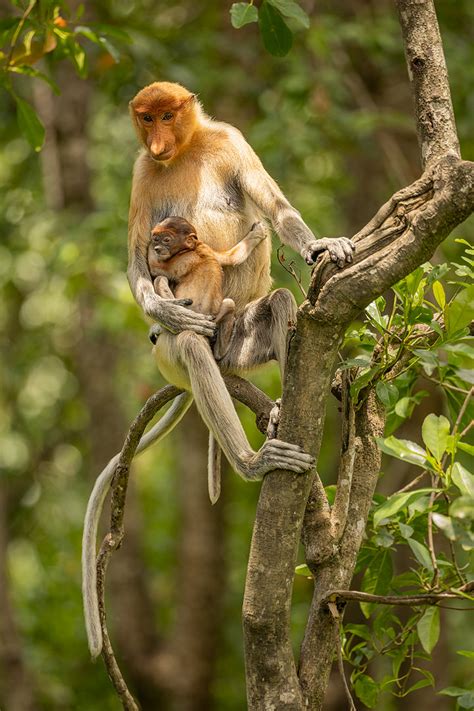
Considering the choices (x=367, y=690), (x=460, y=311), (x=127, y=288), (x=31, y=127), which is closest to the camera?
(x=460, y=311)

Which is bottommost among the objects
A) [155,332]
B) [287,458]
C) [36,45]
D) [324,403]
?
[287,458]

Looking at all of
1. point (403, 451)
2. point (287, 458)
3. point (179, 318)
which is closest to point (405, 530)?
point (403, 451)

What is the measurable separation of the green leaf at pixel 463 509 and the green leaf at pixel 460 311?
1.74 ft

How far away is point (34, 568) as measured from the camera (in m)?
12.9

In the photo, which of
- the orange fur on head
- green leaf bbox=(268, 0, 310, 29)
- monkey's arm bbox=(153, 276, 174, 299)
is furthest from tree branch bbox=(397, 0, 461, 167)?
monkey's arm bbox=(153, 276, 174, 299)

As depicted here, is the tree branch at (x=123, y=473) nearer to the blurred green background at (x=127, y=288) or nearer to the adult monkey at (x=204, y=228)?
the adult monkey at (x=204, y=228)

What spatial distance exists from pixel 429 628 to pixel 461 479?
1.50 ft

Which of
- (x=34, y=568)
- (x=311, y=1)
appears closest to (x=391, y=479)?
(x=311, y=1)

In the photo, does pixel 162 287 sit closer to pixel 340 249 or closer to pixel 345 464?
pixel 345 464

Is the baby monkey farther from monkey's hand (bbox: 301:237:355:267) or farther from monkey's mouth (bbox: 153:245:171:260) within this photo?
monkey's hand (bbox: 301:237:355:267)

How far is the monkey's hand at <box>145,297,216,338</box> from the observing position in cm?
363

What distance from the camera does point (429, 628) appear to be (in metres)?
2.57

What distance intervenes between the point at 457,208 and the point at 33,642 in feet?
27.8

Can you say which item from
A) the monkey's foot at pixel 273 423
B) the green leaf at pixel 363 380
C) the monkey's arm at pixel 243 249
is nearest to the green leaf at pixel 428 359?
the green leaf at pixel 363 380
